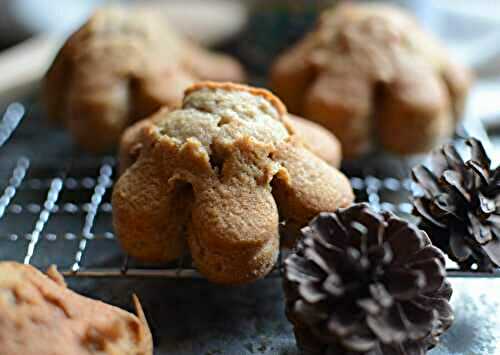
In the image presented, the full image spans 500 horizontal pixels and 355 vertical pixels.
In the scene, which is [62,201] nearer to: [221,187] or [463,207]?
[221,187]

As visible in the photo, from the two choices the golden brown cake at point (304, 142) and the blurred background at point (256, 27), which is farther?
the blurred background at point (256, 27)

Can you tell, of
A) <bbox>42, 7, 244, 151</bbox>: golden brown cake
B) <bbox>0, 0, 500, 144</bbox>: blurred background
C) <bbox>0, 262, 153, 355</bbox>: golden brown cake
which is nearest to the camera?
<bbox>0, 262, 153, 355</bbox>: golden brown cake

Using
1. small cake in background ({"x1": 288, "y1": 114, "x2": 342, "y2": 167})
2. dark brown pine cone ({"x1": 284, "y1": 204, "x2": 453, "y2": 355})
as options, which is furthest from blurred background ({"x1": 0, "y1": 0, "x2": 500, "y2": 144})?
dark brown pine cone ({"x1": 284, "y1": 204, "x2": 453, "y2": 355})

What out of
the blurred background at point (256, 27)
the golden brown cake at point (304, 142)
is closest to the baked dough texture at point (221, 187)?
the golden brown cake at point (304, 142)

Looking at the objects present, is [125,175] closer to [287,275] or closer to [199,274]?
[199,274]

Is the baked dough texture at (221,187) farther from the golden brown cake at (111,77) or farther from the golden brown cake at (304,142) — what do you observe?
the golden brown cake at (111,77)

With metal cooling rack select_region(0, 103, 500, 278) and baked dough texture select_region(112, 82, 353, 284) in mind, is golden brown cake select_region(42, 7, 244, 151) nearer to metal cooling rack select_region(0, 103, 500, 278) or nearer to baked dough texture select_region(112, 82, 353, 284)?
metal cooling rack select_region(0, 103, 500, 278)
